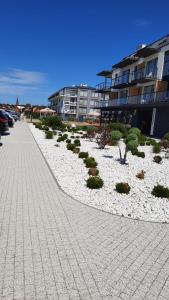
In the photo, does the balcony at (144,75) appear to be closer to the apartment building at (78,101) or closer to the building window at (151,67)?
the building window at (151,67)

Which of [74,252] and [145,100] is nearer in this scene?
[74,252]

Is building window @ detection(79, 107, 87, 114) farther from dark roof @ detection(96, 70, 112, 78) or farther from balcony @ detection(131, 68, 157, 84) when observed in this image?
balcony @ detection(131, 68, 157, 84)

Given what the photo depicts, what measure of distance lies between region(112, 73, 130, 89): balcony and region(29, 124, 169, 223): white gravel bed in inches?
1157

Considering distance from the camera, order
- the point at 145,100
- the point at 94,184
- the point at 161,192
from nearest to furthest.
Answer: the point at 161,192, the point at 94,184, the point at 145,100

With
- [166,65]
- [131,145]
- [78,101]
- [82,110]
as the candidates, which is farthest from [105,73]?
[131,145]

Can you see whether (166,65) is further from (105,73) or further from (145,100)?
(105,73)

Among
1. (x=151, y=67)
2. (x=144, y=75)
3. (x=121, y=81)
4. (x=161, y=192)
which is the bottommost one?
(x=161, y=192)

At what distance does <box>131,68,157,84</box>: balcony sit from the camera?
35.7 m

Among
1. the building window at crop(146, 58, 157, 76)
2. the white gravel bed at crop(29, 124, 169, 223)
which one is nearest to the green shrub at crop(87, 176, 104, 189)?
the white gravel bed at crop(29, 124, 169, 223)

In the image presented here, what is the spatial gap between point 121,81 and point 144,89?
27.5ft

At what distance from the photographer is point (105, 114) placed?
53.3 m

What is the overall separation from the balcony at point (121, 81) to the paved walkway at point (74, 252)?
37.9 meters

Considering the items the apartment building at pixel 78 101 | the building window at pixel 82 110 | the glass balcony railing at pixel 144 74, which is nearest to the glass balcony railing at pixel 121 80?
the glass balcony railing at pixel 144 74

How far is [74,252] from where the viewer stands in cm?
514
